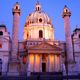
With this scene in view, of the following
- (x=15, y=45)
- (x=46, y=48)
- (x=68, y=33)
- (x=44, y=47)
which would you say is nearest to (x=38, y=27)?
(x=44, y=47)

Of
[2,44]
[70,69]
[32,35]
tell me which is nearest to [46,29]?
[32,35]

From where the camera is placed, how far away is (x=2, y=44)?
58688 mm

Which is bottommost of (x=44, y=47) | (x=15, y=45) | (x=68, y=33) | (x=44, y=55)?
(x=44, y=55)

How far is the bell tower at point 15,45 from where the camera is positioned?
159ft

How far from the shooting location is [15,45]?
170ft

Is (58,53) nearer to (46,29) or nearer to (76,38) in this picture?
(76,38)

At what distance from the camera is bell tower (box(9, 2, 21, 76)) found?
1906 inches

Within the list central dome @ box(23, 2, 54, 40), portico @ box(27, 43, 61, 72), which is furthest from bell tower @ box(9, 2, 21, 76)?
central dome @ box(23, 2, 54, 40)

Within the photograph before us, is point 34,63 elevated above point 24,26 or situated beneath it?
situated beneath

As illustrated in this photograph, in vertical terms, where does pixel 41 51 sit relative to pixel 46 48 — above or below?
below

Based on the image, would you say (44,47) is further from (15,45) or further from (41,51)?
(15,45)

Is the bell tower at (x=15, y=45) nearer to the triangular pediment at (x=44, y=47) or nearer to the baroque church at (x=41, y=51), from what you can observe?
the baroque church at (x=41, y=51)

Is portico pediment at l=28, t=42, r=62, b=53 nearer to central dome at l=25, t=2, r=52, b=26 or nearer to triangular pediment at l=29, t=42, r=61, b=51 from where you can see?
triangular pediment at l=29, t=42, r=61, b=51

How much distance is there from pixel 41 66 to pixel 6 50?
8.69m
